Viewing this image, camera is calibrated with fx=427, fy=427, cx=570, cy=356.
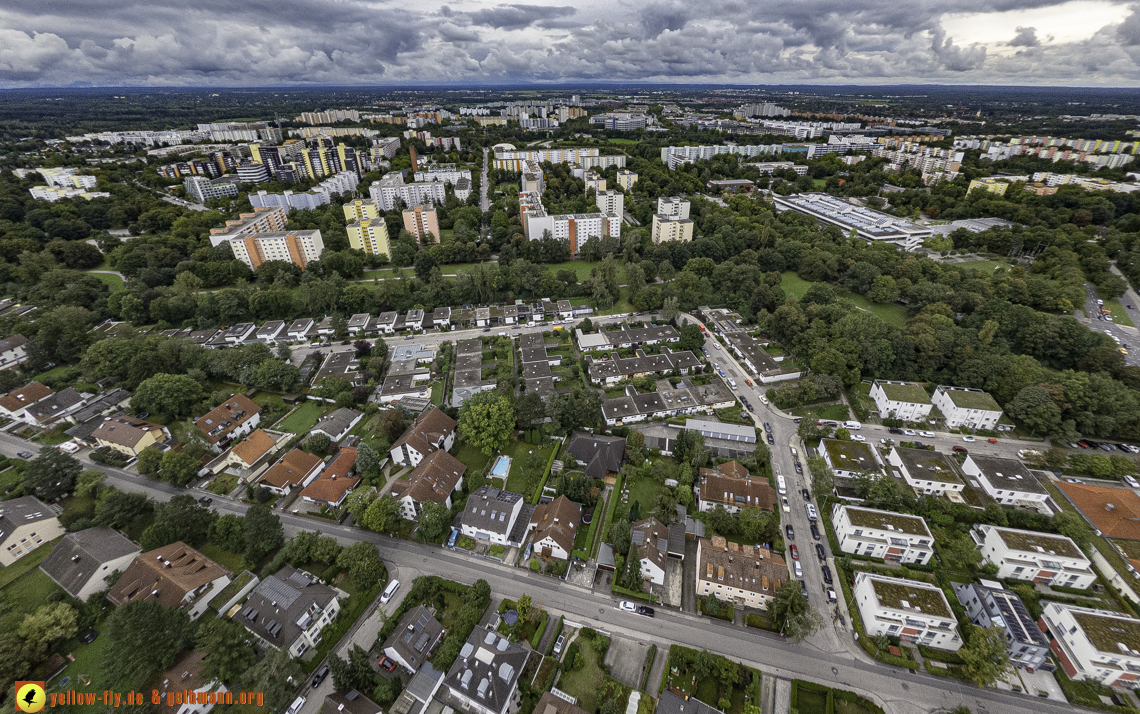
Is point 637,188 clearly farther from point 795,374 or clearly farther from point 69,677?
point 69,677

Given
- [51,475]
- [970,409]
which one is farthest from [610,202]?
[51,475]

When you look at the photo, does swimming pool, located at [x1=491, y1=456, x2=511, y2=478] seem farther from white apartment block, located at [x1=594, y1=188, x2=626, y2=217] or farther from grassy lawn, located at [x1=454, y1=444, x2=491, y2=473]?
white apartment block, located at [x1=594, y1=188, x2=626, y2=217]

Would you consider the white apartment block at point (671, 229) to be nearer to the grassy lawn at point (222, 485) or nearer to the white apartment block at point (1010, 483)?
the white apartment block at point (1010, 483)

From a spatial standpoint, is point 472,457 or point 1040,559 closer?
point 1040,559

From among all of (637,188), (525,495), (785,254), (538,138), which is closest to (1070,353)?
(785,254)

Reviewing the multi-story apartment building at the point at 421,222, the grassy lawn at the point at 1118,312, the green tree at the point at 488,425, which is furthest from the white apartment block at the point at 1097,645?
the multi-story apartment building at the point at 421,222

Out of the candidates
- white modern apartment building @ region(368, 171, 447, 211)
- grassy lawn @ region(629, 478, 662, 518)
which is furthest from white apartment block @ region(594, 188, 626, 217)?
grassy lawn @ region(629, 478, 662, 518)

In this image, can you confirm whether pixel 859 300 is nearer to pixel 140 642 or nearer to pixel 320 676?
pixel 320 676
